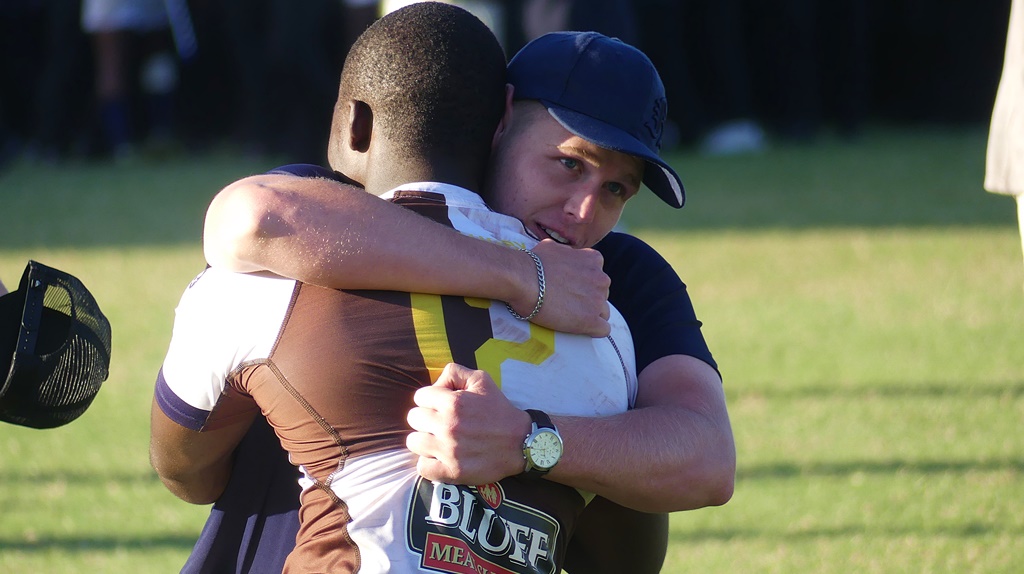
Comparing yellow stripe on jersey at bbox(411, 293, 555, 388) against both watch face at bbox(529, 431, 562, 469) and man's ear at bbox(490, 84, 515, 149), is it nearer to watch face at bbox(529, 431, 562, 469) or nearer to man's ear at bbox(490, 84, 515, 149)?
watch face at bbox(529, 431, 562, 469)

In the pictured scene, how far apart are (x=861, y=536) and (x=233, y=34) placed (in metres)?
9.12

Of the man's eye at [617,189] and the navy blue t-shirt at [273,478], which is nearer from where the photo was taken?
the navy blue t-shirt at [273,478]

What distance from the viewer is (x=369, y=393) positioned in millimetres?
1756

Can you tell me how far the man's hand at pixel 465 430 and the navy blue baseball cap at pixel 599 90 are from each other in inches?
24.9

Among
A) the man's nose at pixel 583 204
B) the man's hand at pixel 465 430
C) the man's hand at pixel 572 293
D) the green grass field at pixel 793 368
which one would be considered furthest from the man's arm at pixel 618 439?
the green grass field at pixel 793 368

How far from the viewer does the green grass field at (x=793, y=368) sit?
3.44 metres

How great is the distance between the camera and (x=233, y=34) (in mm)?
11141

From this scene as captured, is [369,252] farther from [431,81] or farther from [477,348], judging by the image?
[431,81]

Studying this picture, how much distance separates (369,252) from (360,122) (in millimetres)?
336

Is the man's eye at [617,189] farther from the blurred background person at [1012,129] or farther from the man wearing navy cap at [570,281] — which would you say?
the blurred background person at [1012,129]

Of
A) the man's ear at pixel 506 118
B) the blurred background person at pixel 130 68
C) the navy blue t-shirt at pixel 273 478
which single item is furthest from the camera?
the blurred background person at pixel 130 68

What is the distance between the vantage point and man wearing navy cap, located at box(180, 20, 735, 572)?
1.78 metres

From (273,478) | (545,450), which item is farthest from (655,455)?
(273,478)

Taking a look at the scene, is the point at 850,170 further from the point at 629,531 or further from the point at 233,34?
the point at 629,531
